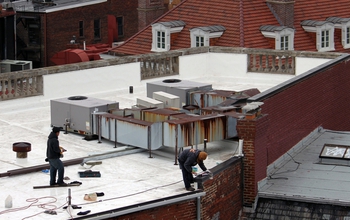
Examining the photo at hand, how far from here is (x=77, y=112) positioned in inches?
1054

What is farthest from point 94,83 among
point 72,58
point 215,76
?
point 72,58

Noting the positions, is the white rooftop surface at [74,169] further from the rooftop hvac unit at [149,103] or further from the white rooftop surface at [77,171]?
the rooftop hvac unit at [149,103]

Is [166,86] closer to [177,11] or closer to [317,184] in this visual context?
[317,184]

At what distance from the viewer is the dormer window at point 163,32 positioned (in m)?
53.7

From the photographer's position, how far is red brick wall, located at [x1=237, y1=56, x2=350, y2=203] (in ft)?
81.9

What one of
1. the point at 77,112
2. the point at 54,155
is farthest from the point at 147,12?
the point at 54,155

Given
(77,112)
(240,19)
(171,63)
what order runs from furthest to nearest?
1. (240,19)
2. (171,63)
3. (77,112)

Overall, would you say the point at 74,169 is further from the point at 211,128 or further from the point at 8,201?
the point at 211,128

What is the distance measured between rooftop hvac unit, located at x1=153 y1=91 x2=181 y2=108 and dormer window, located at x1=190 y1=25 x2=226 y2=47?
23269 mm

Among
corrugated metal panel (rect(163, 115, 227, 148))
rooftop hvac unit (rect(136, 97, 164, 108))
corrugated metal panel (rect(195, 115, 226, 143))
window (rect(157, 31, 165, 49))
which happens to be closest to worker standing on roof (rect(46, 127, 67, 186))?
corrugated metal panel (rect(163, 115, 227, 148))

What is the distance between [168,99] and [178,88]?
1363mm

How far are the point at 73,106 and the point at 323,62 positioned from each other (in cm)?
1101

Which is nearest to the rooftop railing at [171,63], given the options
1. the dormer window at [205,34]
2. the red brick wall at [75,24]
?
the dormer window at [205,34]

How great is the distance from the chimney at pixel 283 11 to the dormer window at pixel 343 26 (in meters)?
2.18
